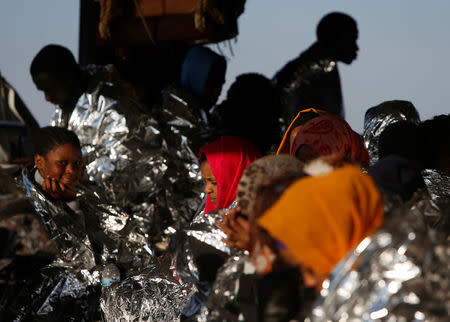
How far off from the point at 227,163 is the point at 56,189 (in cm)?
81

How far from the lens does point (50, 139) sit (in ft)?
9.80

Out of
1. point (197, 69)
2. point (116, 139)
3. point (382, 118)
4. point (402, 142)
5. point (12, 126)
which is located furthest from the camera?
point (197, 69)

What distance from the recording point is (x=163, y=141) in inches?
148

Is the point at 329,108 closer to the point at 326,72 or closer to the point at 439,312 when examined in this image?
the point at 326,72

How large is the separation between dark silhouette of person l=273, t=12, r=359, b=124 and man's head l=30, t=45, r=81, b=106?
129 cm

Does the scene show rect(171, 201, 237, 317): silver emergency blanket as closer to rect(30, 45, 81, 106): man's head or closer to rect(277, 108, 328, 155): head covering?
rect(277, 108, 328, 155): head covering

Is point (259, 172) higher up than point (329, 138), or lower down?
higher up

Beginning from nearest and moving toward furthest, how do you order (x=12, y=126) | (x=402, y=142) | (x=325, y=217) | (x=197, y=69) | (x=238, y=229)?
(x=325, y=217) < (x=238, y=229) < (x=402, y=142) < (x=12, y=126) < (x=197, y=69)

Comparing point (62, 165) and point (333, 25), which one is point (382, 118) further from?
point (62, 165)

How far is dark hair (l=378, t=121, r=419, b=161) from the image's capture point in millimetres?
2596

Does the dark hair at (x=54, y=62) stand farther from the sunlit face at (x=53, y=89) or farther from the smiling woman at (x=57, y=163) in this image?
the smiling woman at (x=57, y=163)

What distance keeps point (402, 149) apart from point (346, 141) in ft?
1.51

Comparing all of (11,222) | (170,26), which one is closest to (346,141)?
(11,222)

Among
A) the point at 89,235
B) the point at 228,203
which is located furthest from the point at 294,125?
the point at 89,235
